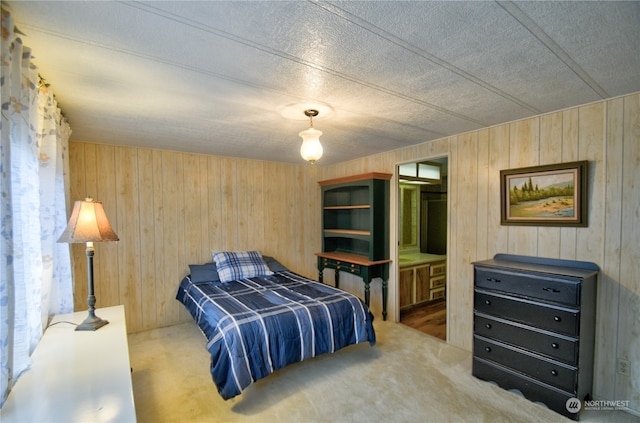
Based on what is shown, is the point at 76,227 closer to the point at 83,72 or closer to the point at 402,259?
the point at 83,72

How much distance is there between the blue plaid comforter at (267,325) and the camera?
2193 millimetres

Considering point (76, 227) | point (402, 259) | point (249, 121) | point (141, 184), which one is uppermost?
point (249, 121)

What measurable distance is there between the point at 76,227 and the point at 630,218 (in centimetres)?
386

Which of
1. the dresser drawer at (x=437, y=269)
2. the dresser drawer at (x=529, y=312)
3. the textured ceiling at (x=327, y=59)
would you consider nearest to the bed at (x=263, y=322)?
the dresser drawer at (x=529, y=312)

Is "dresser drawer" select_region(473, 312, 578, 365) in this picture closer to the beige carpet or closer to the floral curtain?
the beige carpet

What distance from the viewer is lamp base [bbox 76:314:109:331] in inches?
75.8

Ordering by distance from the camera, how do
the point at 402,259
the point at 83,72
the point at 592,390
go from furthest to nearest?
the point at 402,259
the point at 592,390
the point at 83,72

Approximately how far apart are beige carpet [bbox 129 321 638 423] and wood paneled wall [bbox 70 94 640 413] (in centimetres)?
59

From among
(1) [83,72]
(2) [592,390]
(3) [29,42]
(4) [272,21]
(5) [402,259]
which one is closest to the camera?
(4) [272,21]

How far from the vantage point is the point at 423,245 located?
208 inches

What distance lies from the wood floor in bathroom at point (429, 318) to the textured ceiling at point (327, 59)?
8.14ft

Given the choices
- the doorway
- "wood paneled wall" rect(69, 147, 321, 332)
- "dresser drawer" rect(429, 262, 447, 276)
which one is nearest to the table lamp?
"wood paneled wall" rect(69, 147, 321, 332)

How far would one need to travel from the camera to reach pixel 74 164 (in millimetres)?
3260

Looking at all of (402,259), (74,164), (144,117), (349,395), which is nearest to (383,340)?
(349,395)
